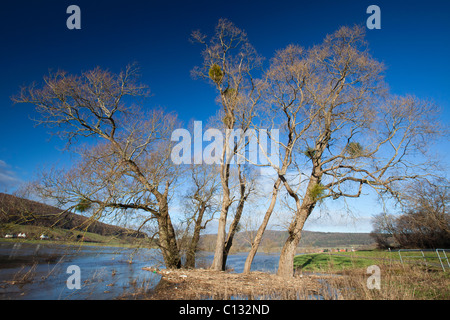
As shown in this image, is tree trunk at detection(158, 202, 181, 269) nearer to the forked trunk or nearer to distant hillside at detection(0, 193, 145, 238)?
distant hillside at detection(0, 193, 145, 238)

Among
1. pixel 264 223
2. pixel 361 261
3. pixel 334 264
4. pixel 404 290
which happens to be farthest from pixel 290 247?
pixel 361 261

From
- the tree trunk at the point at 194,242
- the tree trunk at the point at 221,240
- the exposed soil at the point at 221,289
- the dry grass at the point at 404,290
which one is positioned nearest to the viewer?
the dry grass at the point at 404,290

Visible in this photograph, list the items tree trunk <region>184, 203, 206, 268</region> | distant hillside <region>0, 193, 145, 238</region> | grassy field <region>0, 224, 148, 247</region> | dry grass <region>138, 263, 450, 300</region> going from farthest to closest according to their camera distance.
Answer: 1. tree trunk <region>184, 203, 206, 268</region>
2. distant hillside <region>0, 193, 145, 238</region>
3. grassy field <region>0, 224, 148, 247</region>
4. dry grass <region>138, 263, 450, 300</region>

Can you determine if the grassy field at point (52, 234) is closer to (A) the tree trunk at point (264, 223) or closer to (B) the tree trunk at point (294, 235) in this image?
(A) the tree trunk at point (264, 223)

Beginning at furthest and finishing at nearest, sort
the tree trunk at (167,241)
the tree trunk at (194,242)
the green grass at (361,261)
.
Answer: the tree trunk at (194,242)
the green grass at (361,261)
the tree trunk at (167,241)

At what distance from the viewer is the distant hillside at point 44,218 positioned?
7.41m

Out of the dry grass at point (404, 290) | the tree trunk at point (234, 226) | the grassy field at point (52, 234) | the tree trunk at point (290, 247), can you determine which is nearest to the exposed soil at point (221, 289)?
the dry grass at point (404, 290)

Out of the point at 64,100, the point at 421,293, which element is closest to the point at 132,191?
the point at 64,100

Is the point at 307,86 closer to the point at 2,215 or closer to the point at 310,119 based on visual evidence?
the point at 310,119

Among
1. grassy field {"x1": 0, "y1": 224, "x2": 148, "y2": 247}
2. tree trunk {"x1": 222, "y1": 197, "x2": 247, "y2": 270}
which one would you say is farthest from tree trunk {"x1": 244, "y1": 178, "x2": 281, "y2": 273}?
grassy field {"x1": 0, "y1": 224, "x2": 148, "y2": 247}

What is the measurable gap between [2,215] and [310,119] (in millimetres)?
13223

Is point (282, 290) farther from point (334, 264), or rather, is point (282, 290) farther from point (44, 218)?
point (334, 264)

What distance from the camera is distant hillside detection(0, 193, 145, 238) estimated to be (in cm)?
741
